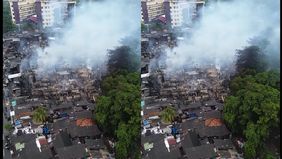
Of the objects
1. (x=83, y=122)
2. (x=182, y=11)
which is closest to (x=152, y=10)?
(x=182, y=11)

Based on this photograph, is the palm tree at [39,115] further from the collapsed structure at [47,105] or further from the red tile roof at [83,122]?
the red tile roof at [83,122]

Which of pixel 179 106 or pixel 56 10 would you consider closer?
pixel 56 10

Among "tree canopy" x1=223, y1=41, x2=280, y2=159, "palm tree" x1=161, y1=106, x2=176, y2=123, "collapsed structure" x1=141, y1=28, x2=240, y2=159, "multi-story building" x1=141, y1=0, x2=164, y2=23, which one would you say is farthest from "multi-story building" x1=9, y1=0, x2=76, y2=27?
"tree canopy" x1=223, y1=41, x2=280, y2=159

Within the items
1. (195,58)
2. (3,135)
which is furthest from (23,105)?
(195,58)

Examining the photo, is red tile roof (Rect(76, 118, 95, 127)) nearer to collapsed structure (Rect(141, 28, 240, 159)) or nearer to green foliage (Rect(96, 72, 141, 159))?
green foliage (Rect(96, 72, 141, 159))

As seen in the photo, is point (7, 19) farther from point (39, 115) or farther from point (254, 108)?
point (254, 108)

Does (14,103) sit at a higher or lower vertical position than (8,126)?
higher
